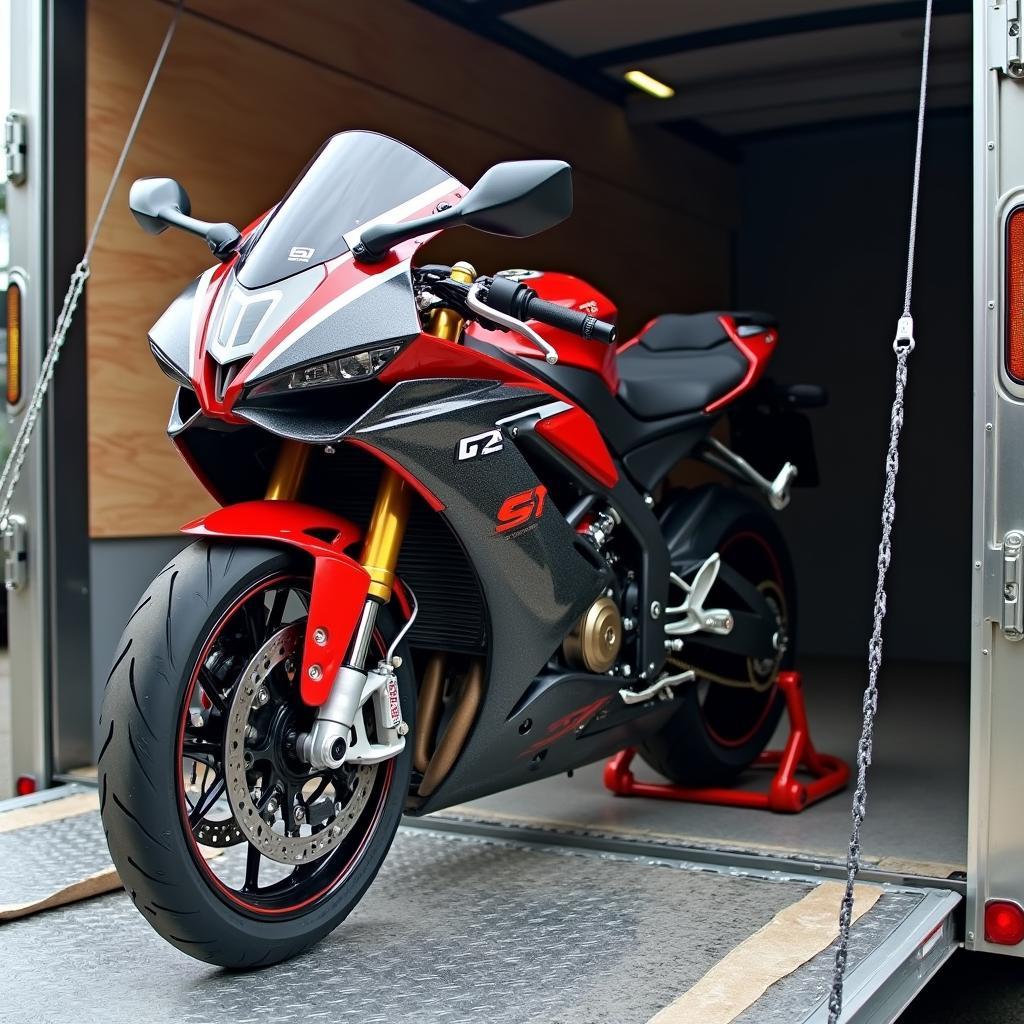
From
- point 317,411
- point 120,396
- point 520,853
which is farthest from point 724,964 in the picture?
point 120,396

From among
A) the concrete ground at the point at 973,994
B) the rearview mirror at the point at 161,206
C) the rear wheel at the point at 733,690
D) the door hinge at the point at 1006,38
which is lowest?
the concrete ground at the point at 973,994

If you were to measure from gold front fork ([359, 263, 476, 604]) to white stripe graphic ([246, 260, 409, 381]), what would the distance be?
162mm

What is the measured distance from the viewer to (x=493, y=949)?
8.39 ft

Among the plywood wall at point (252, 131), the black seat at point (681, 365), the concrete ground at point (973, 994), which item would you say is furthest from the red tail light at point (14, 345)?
the concrete ground at point (973, 994)

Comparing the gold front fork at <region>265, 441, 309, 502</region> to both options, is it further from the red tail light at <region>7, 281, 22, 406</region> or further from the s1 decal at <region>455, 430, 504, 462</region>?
the red tail light at <region>7, 281, 22, 406</region>

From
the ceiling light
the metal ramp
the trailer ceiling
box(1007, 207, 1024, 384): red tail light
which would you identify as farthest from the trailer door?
the ceiling light

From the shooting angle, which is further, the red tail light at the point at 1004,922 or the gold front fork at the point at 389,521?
the red tail light at the point at 1004,922

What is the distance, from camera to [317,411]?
2410 millimetres

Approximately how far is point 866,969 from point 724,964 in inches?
9.9

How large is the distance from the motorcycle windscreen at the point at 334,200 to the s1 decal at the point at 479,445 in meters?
0.43

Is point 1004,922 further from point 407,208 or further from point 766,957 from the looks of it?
point 407,208

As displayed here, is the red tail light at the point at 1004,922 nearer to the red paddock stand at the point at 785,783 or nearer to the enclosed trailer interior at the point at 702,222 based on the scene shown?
the enclosed trailer interior at the point at 702,222

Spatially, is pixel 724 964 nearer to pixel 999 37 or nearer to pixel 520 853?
pixel 520 853

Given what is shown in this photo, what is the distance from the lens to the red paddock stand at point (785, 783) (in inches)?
148
